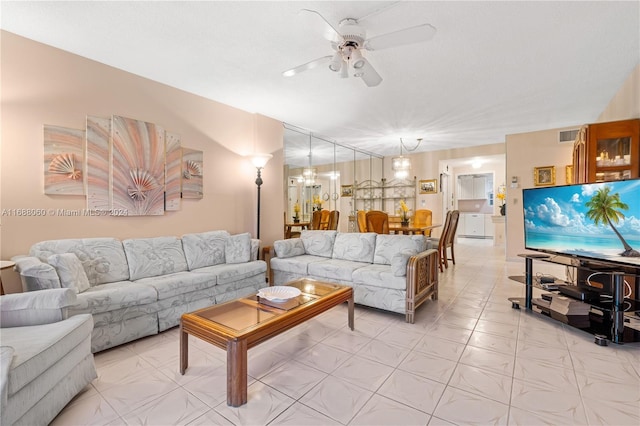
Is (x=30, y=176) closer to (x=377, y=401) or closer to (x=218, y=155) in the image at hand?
(x=218, y=155)

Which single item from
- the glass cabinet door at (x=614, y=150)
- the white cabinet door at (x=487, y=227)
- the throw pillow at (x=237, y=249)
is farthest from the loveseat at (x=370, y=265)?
the white cabinet door at (x=487, y=227)

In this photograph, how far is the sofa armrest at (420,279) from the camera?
2.87 metres

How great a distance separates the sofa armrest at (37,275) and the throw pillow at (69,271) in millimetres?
66

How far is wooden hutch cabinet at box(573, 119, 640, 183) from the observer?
310cm

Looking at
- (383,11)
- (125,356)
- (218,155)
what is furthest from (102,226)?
(383,11)

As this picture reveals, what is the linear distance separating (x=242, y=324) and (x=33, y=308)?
3.99 feet

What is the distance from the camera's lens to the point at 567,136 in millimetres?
5340

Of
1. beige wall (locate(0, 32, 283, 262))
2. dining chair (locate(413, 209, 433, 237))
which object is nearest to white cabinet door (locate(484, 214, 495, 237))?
dining chair (locate(413, 209, 433, 237))

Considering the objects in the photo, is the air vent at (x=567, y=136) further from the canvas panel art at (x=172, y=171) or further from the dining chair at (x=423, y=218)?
the canvas panel art at (x=172, y=171)

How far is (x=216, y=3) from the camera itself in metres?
2.10

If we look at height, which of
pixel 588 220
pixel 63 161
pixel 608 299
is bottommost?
→ pixel 608 299

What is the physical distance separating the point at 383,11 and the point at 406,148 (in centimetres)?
518

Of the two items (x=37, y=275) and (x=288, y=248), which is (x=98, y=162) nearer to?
(x=37, y=275)

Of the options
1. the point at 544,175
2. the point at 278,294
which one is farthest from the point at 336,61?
the point at 544,175
